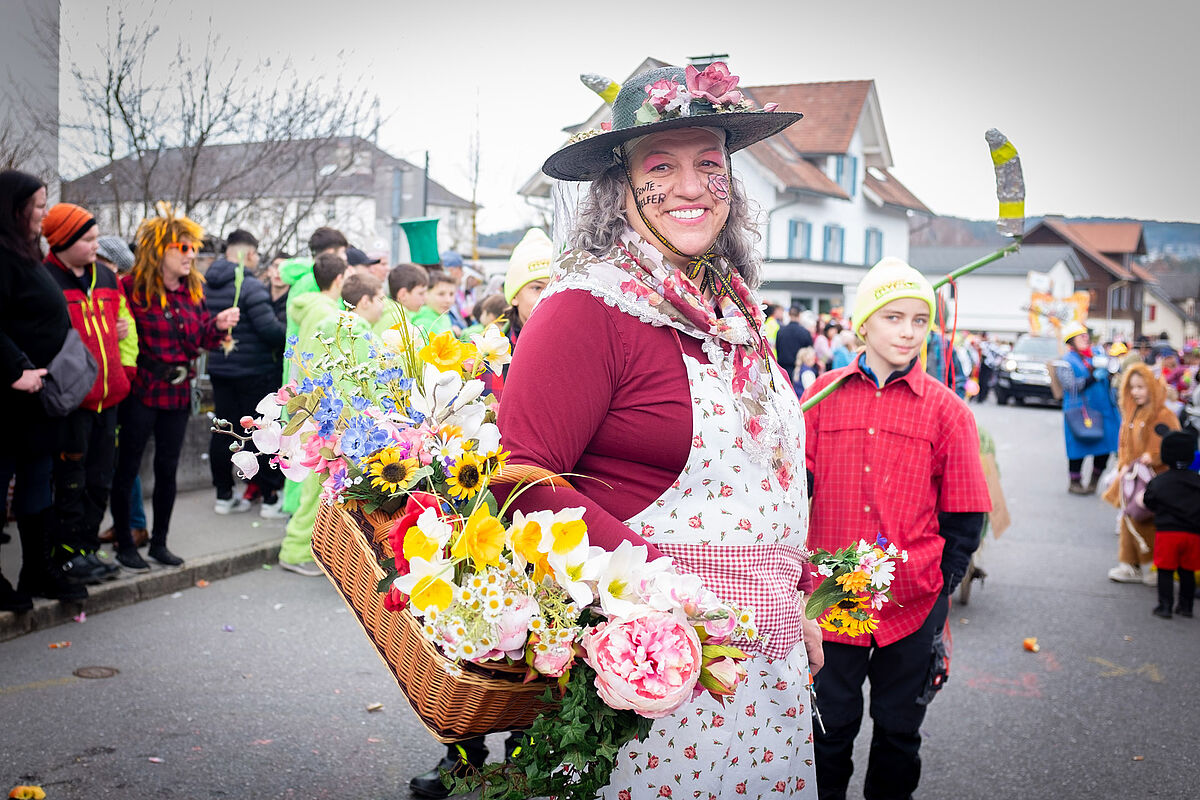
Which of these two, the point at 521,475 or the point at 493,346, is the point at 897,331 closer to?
the point at 493,346

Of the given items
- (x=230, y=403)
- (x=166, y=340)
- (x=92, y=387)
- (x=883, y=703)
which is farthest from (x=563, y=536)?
(x=230, y=403)

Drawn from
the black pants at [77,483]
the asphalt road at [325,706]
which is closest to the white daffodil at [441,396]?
the asphalt road at [325,706]

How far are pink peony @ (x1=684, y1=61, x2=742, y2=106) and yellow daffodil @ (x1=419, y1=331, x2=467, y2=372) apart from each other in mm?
750

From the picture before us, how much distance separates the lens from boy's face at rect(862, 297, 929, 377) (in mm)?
3660

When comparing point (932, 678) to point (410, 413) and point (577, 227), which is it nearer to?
point (577, 227)

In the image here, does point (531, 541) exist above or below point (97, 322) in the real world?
below

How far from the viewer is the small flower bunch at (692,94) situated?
2.21m

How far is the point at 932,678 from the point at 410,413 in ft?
7.71

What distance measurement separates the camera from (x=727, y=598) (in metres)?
2.09

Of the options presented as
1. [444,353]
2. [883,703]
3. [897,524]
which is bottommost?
[883,703]

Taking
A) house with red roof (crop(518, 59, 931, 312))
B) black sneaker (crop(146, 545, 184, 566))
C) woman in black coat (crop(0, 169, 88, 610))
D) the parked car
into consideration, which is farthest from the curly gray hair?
house with red roof (crop(518, 59, 931, 312))

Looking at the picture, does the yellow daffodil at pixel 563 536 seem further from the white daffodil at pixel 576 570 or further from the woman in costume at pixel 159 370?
the woman in costume at pixel 159 370

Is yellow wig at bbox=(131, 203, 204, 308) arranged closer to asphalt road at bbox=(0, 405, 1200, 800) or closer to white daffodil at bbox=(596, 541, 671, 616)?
asphalt road at bbox=(0, 405, 1200, 800)

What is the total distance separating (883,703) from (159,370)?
484cm
